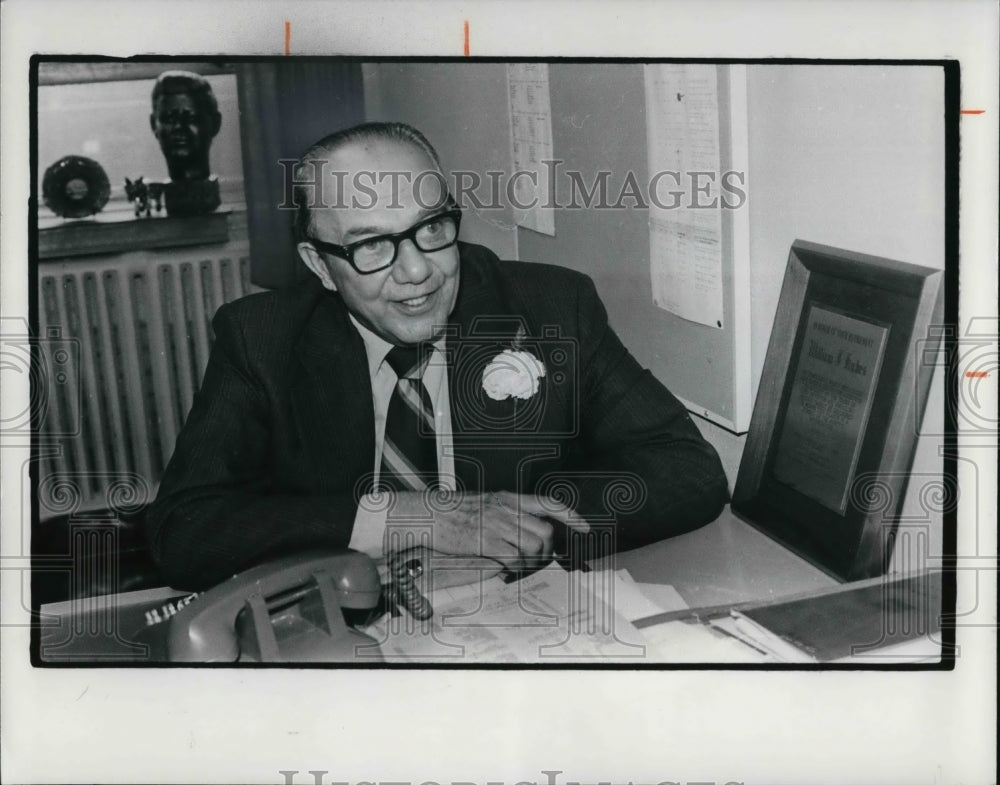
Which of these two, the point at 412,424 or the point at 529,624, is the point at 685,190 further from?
the point at 529,624

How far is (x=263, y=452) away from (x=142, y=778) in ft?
1.94

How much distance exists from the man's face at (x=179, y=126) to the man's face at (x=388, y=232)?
0.70ft

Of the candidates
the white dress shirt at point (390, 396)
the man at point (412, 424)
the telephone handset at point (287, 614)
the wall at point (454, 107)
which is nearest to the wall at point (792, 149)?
the wall at point (454, 107)

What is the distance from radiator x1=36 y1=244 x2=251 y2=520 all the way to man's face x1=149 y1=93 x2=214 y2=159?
0.52 ft

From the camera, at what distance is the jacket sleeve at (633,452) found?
72.8 inches

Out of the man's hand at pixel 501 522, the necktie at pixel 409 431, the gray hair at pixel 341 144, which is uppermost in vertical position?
the gray hair at pixel 341 144

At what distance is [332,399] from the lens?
184 cm

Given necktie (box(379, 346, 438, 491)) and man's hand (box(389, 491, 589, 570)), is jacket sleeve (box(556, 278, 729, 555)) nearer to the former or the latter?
man's hand (box(389, 491, 589, 570))

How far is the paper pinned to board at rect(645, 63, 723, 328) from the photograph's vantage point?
1806mm

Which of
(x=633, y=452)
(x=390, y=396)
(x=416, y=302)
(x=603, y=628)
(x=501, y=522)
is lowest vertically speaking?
(x=603, y=628)

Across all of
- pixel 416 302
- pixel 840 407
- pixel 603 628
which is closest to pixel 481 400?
pixel 416 302

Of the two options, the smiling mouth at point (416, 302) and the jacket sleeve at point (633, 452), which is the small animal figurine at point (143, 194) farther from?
the jacket sleeve at point (633, 452)

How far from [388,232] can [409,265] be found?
62mm

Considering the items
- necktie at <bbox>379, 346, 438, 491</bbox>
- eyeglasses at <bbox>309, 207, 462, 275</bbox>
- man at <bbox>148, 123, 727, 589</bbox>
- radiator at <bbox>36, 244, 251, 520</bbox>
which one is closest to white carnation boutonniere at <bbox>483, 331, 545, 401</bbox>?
man at <bbox>148, 123, 727, 589</bbox>
